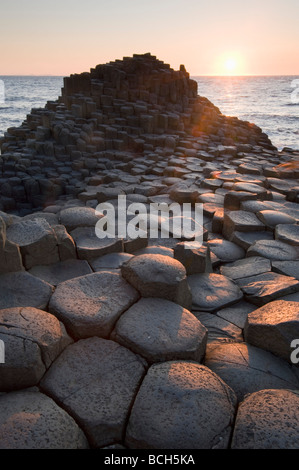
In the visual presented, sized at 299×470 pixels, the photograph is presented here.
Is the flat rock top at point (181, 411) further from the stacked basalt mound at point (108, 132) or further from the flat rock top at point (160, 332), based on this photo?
the stacked basalt mound at point (108, 132)

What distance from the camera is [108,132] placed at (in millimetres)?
9500

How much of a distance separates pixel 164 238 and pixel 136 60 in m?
10.7

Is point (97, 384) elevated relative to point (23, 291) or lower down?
lower down

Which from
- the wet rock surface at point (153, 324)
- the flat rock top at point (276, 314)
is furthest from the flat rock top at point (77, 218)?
the flat rock top at point (276, 314)

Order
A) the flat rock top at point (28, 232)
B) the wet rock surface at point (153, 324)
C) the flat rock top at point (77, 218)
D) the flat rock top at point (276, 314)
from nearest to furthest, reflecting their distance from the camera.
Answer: the wet rock surface at point (153, 324), the flat rock top at point (276, 314), the flat rock top at point (28, 232), the flat rock top at point (77, 218)

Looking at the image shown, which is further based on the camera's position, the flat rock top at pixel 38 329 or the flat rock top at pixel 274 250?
the flat rock top at pixel 274 250

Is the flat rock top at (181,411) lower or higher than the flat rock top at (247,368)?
higher

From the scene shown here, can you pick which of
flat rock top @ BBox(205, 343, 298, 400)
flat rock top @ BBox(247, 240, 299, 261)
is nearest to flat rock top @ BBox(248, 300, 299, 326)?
flat rock top @ BBox(205, 343, 298, 400)

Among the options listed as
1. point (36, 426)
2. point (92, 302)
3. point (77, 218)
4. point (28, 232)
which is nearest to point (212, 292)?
point (92, 302)

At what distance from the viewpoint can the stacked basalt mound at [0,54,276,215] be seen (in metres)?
7.89

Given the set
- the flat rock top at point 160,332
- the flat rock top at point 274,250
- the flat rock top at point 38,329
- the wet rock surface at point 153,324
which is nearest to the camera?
the wet rock surface at point 153,324

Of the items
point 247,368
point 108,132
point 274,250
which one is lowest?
point 247,368

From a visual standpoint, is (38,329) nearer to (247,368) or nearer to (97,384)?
(97,384)

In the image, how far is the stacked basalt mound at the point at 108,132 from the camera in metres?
7.89
